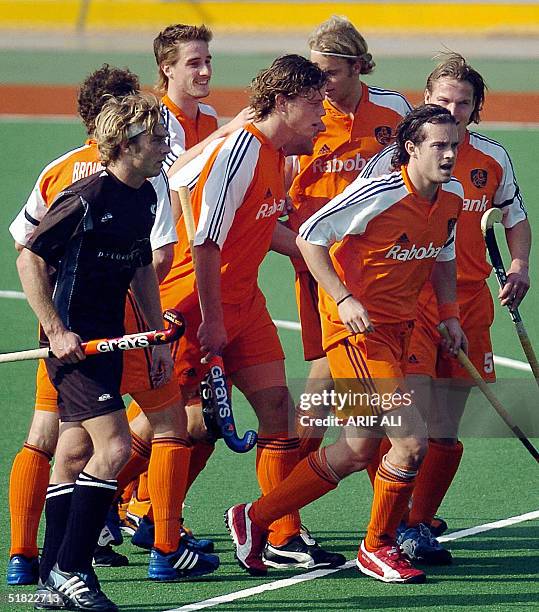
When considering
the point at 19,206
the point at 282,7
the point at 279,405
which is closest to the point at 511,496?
the point at 279,405

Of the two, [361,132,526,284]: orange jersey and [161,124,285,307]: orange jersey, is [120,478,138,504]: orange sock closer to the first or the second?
[161,124,285,307]: orange jersey

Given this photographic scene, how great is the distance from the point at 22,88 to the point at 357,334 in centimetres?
1690

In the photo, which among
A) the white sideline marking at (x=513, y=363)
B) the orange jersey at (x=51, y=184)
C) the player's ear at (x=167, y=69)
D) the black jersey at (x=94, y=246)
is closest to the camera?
the black jersey at (x=94, y=246)

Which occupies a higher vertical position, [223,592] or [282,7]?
[282,7]

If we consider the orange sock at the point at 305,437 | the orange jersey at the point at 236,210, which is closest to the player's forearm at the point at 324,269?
the orange jersey at the point at 236,210

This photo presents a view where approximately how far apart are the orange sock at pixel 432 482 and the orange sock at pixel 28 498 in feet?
5.18

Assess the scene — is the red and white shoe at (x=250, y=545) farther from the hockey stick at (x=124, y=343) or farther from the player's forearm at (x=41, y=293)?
the player's forearm at (x=41, y=293)

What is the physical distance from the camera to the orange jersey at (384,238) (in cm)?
522

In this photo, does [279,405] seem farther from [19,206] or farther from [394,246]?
[19,206]

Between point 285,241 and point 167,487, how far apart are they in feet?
4.28

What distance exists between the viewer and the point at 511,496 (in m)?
6.42

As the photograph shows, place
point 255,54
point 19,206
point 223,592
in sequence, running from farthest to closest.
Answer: point 255,54
point 19,206
point 223,592

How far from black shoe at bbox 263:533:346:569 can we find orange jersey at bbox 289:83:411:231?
4.83ft

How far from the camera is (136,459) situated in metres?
5.67
